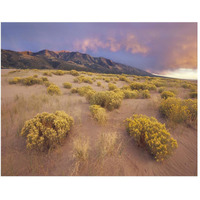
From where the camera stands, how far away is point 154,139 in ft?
6.93

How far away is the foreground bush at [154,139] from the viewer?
2061 mm

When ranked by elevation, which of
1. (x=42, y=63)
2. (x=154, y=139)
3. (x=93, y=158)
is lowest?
(x=93, y=158)

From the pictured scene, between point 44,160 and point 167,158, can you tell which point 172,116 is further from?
point 44,160

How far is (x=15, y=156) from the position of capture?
2.11 metres

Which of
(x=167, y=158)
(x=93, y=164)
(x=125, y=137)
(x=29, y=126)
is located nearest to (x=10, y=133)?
(x=29, y=126)

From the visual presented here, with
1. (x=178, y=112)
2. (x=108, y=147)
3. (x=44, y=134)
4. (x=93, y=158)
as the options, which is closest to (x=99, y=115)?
(x=108, y=147)

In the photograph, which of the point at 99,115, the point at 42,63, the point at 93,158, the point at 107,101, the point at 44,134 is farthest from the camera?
the point at 42,63

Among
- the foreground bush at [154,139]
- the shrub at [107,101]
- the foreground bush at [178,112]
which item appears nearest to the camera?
the foreground bush at [154,139]

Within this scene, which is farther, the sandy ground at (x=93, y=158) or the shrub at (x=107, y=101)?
the shrub at (x=107, y=101)

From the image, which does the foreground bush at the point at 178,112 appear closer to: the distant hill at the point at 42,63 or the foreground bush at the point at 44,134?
the foreground bush at the point at 44,134

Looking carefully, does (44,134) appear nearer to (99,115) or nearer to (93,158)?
(93,158)

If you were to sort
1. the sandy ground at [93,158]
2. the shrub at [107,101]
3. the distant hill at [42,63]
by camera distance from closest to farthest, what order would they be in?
1. the sandy ground at [93,158]
2. the shrub at [107,101]
3. the distant hill at [42,63]

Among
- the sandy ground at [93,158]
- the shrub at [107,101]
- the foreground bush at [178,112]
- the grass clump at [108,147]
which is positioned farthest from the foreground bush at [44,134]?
the foreground bush at [178,112]

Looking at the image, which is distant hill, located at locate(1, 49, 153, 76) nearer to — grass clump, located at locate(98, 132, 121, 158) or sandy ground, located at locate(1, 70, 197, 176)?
sandy ground, located at locate(1, 70, 197, 176)
